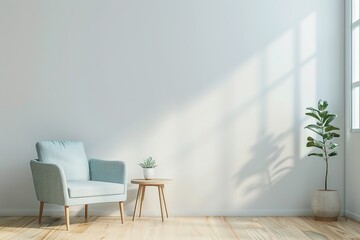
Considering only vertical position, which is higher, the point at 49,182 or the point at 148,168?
the point at 148,168

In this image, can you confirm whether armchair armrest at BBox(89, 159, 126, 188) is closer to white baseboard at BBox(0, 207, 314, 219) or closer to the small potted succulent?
the small potted succulent

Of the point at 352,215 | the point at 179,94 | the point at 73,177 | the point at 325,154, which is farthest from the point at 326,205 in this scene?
the point at 73,177

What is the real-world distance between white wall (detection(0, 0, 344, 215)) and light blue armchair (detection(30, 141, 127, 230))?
287 mm

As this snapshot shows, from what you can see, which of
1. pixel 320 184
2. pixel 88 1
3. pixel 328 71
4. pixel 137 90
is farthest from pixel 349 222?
pixel 88 1

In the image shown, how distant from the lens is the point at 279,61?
6105 mm

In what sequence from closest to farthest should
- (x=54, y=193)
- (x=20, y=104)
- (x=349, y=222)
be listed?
(x=54, y=193), (x=349, y=222), (x=20, y=104)

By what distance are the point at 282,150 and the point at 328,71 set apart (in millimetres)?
956

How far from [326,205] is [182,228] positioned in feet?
4.83

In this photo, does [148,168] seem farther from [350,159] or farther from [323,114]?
[350,159]

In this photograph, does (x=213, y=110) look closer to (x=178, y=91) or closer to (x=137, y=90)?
(x=178, y=91)

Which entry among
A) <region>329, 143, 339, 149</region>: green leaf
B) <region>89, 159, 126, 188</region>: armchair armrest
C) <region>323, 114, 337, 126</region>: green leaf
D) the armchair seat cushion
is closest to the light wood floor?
the armchair seat cushion

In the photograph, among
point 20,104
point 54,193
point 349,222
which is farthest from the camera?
point 20,104

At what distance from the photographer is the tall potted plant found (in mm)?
5703

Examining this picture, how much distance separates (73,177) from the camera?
5699mm
